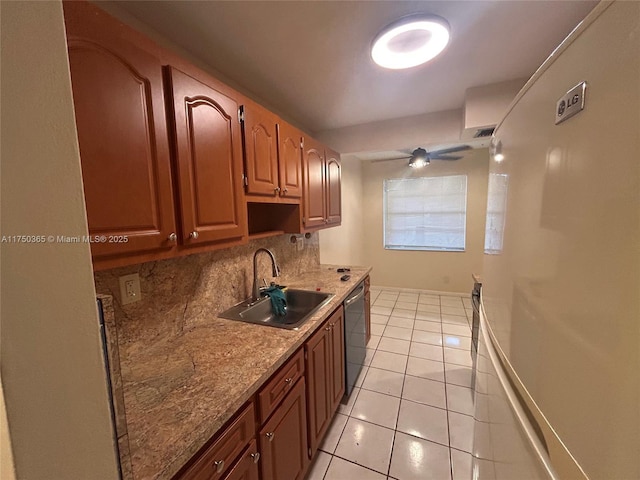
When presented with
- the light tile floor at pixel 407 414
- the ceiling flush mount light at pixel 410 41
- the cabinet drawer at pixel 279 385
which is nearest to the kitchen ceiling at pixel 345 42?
the ceiling flush mount light at pixel 410 41

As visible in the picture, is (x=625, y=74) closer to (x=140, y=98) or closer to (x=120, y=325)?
(x=140, y=98)

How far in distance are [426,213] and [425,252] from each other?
2.22 feet

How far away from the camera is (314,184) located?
83.3 inches

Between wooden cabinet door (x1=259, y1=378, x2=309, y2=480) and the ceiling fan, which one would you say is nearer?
wooden cabinet door (x1=259, y1=378, x2=309, y2=480)

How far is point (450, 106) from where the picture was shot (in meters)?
2.33

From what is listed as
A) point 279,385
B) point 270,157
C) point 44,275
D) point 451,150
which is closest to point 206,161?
point 270,157

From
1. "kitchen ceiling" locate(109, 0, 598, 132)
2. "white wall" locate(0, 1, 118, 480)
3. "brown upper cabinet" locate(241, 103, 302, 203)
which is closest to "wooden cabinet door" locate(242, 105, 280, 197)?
"brown upper cabinet" locate(241, 103, 302, 203)

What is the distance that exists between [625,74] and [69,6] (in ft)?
3.96

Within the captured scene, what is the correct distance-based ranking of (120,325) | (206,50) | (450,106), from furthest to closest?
1. (450,106)
2. (206,50)
3. (120,325)

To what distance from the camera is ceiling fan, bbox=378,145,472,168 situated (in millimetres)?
3564

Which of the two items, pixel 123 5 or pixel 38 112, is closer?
pixel 38 112

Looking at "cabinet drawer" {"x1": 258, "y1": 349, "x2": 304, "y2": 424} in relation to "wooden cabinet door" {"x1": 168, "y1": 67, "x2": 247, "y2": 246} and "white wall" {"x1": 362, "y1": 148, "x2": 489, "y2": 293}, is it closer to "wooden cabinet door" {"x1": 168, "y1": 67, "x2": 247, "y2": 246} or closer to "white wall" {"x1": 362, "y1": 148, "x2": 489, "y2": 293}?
"wooden cabinet door" {"x1": 168, "y1": 67, "x2": 247, "y2": 246}

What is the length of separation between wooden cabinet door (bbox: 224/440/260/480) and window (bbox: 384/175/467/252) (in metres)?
4.02

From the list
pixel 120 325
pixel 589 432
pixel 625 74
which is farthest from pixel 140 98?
pixel 589 432
